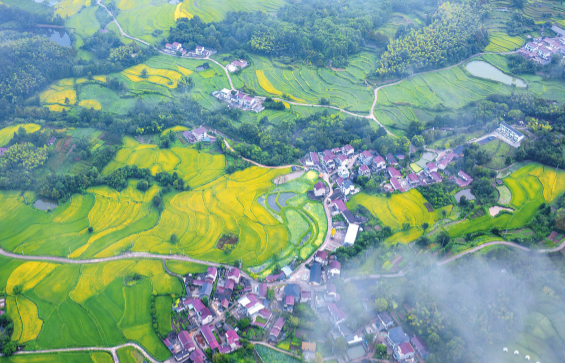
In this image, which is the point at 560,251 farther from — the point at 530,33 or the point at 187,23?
the point at 187,23

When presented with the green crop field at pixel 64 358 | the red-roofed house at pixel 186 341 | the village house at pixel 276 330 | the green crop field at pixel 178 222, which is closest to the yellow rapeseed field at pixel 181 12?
the green crop field at pixel 178 222

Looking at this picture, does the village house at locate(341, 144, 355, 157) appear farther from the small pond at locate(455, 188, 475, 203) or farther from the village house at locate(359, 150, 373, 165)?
the small pond at locate(455, 188, 475, 203)

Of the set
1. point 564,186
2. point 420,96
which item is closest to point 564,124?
point 564,186

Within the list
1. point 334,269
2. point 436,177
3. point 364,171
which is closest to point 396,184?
point 364,171

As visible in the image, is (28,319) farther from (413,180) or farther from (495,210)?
(495,210)

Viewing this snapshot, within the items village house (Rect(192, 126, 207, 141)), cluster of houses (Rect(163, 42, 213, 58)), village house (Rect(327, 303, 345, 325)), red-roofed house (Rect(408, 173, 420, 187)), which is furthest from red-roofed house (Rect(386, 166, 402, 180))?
cluster of houses (Rect(163, 42, 213, 58))

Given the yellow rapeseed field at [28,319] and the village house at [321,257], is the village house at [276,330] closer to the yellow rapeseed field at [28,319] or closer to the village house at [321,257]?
the village house at [321,257]
